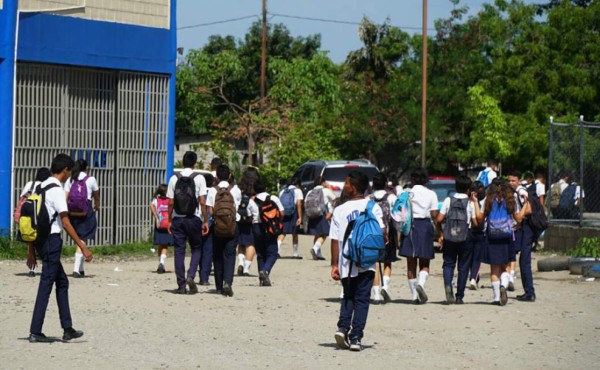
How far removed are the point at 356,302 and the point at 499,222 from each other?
15.5ft

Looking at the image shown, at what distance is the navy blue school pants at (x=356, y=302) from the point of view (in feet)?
37.4

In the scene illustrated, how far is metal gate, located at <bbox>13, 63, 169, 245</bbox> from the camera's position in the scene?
2303 cm

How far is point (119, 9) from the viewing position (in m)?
24.8

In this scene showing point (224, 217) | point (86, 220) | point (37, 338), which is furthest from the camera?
point (86, 220)

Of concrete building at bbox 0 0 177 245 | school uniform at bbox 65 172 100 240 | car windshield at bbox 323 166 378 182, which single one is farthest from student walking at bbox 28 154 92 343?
car windshield at bbox 323 166 378 182

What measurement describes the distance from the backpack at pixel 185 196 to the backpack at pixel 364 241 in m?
5.01

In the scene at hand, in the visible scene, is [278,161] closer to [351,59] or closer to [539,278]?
[351,59]

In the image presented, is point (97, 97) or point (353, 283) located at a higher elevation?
point (97, 97)

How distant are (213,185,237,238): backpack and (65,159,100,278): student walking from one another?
3.04m

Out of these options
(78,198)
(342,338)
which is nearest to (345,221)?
(342,338)

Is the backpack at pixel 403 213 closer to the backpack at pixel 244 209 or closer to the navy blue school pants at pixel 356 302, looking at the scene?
the backpack at pixel 244 209

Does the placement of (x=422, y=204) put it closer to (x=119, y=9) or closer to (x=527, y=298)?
(x=527, y=298)

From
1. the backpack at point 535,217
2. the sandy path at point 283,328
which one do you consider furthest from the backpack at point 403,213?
the backpack at point 535,217

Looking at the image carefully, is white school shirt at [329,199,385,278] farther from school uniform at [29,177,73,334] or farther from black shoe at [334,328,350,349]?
school uniform at [29,177,73,334]
